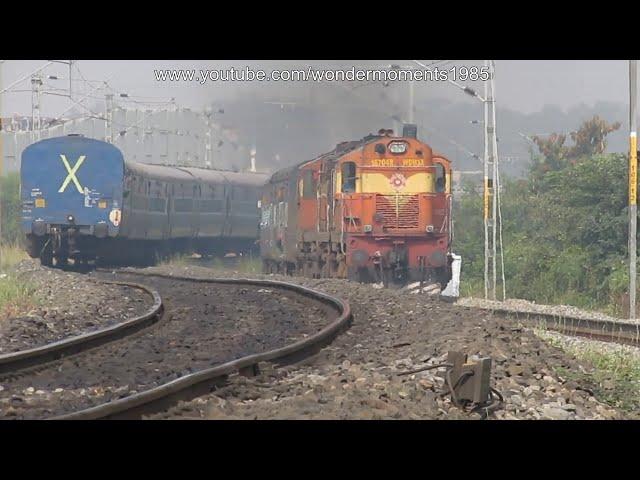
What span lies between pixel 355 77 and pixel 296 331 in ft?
72.7

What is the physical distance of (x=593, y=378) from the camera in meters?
9.40

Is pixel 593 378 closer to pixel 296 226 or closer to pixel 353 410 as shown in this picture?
pixel 353 410

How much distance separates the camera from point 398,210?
2186cm

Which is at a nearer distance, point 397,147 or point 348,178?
point 348,178

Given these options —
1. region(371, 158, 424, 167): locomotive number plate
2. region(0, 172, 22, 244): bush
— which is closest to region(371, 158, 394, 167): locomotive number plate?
region(371, 158, 424, 167): locomotive number plate

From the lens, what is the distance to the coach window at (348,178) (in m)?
21.6

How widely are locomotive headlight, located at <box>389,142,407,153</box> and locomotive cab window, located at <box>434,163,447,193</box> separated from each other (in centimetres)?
75

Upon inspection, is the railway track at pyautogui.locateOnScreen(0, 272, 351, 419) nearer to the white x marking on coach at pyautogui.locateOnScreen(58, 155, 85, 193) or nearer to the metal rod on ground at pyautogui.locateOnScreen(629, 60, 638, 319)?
the metal rod on ground at pyautogui.locateOnScreen(629, 60, 638, 319)

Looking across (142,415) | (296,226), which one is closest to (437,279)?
(296,226)

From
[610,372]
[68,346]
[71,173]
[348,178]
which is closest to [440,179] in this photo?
[348,178]

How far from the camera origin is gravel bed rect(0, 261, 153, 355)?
12344 mm

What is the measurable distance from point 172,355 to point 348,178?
11.3 metres

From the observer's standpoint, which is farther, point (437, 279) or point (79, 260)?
point (79, 260)

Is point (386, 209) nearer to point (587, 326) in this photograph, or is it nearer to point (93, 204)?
point (587, 326)
